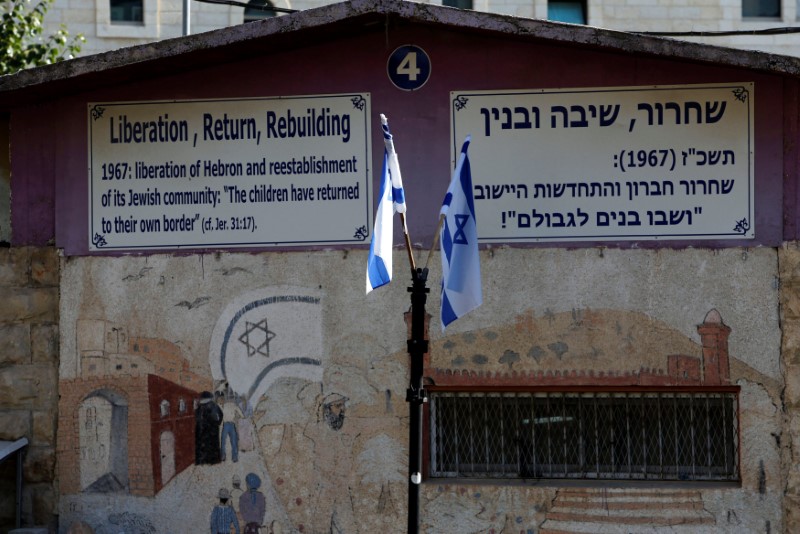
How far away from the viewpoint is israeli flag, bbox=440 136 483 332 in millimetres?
7312

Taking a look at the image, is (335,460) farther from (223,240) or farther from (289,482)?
(223,240)

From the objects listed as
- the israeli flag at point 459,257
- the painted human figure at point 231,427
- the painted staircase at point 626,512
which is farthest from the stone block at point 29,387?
the painted staircase at point 626,512

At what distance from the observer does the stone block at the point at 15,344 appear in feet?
31.2

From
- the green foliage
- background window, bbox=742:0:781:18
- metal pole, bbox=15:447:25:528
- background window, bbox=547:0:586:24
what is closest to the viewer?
metal pole, bbox=15:447:25:528

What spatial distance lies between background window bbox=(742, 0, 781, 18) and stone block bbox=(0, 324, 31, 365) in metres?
19.7

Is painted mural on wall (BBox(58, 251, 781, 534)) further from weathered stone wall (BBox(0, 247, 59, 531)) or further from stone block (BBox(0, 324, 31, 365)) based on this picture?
stone block (BBox(0, 324, 31, 365))

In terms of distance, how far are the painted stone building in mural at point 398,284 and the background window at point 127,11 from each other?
649 inches

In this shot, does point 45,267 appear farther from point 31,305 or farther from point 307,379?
point 307,379

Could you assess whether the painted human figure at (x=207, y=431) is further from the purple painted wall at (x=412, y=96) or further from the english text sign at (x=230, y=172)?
the purple painted wall at (x=412, y=96)

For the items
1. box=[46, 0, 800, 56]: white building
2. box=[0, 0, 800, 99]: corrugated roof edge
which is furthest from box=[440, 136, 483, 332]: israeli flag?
box=[46, 0, 800, 56]: white building

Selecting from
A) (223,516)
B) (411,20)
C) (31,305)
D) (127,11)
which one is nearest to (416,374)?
(223,516)

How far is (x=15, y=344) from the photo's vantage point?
9500 millimetres

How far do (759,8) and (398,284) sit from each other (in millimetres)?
18881

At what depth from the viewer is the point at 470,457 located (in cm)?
914
